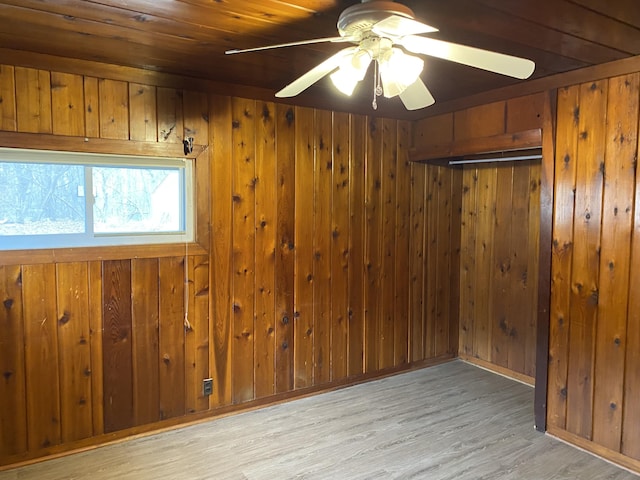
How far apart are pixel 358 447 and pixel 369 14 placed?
8.01 ft

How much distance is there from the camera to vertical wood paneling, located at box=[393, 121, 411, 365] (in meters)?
3.95

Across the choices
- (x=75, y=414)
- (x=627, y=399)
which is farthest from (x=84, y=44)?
(x=627, y=399)

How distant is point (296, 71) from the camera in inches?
108

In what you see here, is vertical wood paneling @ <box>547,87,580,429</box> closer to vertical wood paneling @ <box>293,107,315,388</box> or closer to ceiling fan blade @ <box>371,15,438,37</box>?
vertical wood paneling @ <box>293,107,315,388</box>

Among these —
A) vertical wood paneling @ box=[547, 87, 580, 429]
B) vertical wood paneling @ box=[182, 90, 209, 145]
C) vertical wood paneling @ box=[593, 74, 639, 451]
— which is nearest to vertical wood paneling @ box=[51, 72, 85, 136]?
vertical wood paneling @ box=[182, 90, 209, 145]

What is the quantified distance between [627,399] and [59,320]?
3.36 meters

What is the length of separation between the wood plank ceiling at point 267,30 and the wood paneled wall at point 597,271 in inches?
12.6

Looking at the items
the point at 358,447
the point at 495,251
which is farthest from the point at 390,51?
the point at 495,251

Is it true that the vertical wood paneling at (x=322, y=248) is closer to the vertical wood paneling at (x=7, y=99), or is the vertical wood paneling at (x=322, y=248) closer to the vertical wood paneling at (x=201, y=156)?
the vertical wood paneling at (x=201, y=156)

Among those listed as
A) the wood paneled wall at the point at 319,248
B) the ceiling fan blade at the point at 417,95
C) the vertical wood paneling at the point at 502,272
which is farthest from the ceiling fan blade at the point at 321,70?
the vertical wood paneling at the point at 502,272

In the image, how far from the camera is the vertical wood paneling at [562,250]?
2793 millimetres

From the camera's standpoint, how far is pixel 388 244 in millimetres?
3912

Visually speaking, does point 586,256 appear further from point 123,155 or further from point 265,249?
point 123,155

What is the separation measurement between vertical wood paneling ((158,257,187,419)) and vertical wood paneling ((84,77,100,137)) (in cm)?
89
